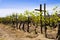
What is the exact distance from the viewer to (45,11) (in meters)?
21.5

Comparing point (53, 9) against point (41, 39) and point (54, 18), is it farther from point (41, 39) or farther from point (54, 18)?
point (41, 39)

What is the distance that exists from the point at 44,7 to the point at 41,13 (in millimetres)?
1081

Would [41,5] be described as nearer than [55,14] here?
Yes

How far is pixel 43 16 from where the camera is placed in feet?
72.0

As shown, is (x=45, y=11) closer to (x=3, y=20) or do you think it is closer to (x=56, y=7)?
(x=56, y=7)

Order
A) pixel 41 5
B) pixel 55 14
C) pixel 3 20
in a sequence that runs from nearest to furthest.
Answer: pixel 41 5
pixel 55 14
pixel 3 20

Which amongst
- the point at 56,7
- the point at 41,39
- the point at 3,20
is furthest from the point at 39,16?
the point at 3,20

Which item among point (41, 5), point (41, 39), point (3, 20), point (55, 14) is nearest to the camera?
point (41, 39)

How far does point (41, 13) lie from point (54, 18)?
208 cm

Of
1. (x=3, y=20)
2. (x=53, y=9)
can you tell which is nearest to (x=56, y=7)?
(x=53, y=9)

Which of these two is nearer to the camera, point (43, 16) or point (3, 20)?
point (43, 16)

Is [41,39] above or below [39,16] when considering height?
below

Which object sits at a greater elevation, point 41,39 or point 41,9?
point 41,9

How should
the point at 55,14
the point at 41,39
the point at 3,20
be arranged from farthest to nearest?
the point at 3,20
the point at 55,14
the point at 41,39
